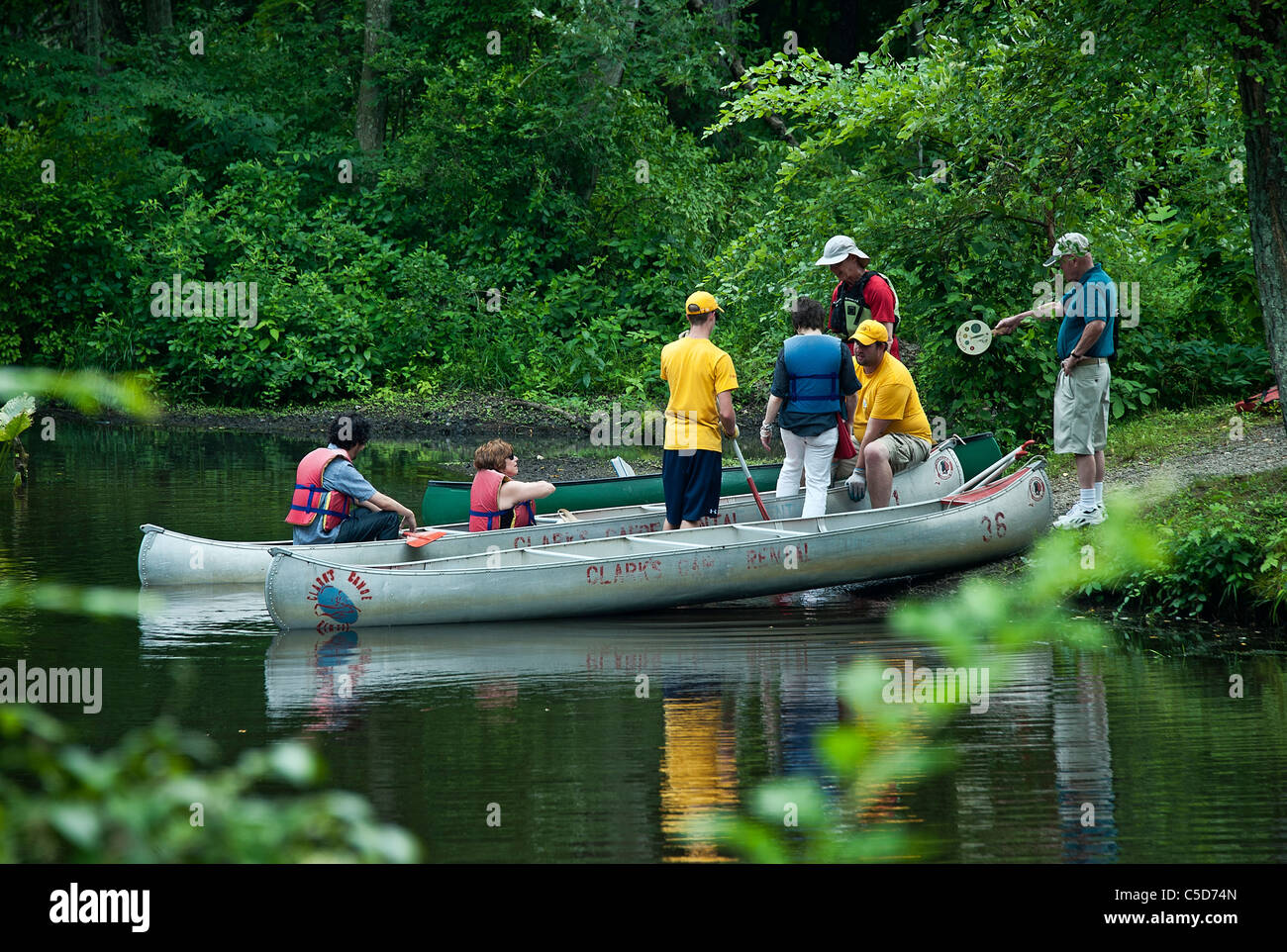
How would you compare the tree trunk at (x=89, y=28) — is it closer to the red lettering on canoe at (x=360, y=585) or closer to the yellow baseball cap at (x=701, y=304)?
the red lettering on canoe at (x=360, y=585)

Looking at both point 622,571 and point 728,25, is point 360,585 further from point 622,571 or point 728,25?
point 728,25

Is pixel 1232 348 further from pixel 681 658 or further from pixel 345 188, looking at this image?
pixel 345 188

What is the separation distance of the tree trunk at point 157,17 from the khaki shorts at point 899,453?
19714 mm

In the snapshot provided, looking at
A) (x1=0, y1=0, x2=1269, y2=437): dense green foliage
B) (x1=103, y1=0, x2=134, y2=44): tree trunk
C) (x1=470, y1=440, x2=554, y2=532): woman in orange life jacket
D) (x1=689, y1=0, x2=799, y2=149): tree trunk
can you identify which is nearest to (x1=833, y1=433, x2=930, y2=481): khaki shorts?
(x1=470, y1=440, x2=554, y2=532): woman in orange life jacket

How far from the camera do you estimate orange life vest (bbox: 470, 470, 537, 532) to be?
978 centimetres

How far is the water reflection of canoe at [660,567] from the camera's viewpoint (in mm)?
8875

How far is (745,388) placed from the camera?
2091 cm

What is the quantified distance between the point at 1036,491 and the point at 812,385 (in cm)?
189

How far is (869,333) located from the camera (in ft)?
31.2

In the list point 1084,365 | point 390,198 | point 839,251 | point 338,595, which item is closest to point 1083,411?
point 1084,365
